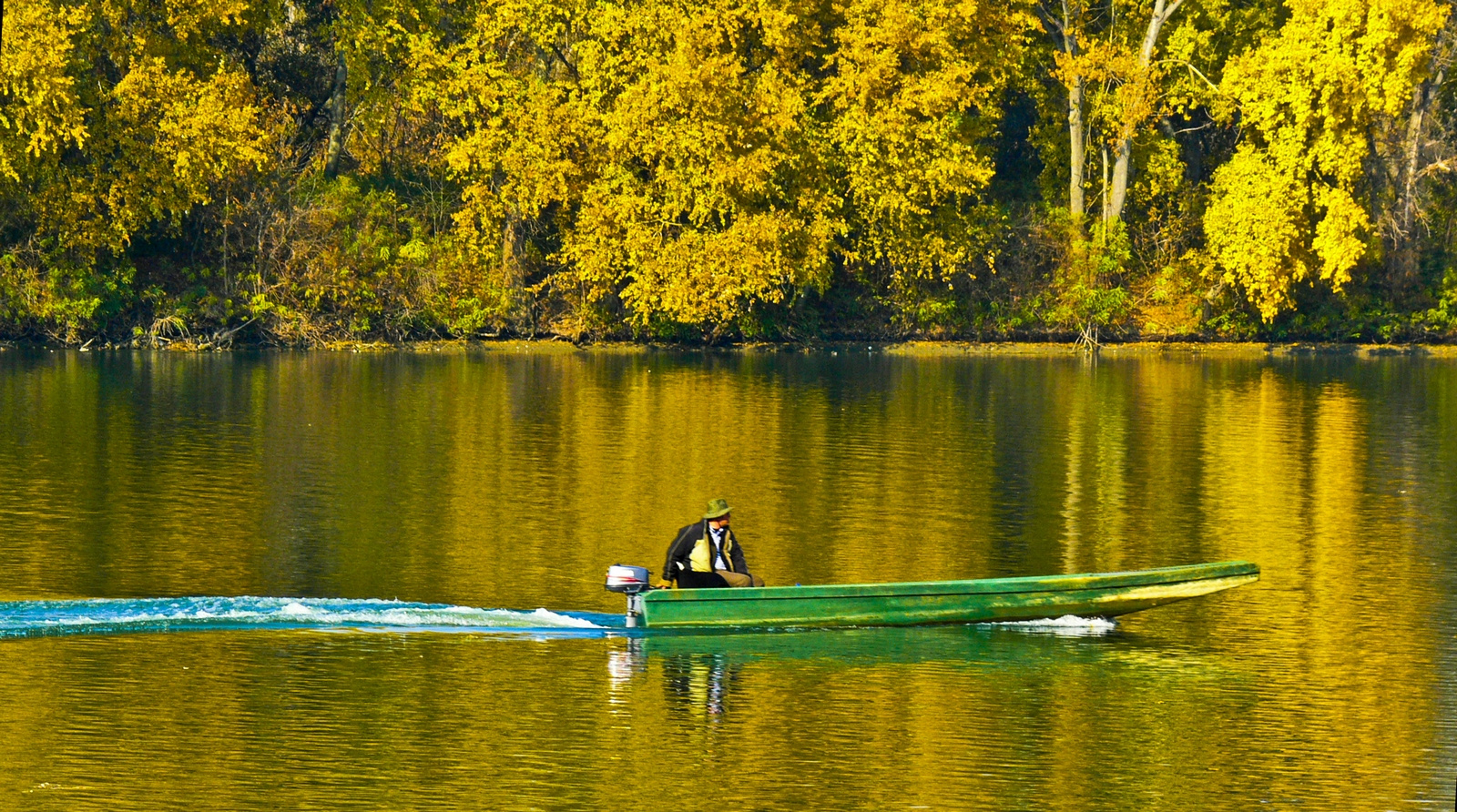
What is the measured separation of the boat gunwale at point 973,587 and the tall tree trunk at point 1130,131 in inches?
2146

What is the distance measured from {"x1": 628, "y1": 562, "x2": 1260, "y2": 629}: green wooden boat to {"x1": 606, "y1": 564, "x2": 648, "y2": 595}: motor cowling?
0.14 m

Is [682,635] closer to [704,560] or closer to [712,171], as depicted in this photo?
[704,560]

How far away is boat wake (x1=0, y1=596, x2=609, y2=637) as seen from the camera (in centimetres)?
2475

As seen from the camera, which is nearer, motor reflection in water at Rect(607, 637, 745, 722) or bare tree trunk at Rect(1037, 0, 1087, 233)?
motor reflection in water at Rect(607, 637, 745, 722)

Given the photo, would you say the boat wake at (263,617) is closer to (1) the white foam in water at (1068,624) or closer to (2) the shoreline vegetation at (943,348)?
(1) the white foam in water at (1068,624)

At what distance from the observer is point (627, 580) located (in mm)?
24438

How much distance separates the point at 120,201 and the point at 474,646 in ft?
171

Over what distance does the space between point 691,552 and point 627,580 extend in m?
1.06

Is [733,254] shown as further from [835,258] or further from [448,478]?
[448,478]

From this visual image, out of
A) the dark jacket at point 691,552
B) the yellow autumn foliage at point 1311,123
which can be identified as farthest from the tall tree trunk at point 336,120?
the dark jacket at point 691,552

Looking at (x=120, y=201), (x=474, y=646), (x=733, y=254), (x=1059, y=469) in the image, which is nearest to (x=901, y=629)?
(x=474, y=646)

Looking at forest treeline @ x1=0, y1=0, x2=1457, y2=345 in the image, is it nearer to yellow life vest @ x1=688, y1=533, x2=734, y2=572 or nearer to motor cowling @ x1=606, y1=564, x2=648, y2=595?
yellow life vest @ x1=688, y1=533, x2=734, y2=572

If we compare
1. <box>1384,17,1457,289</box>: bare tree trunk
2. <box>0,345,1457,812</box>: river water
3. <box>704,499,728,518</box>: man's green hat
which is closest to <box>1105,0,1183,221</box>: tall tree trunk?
<box>1384,17,1457,289</box>: bare tree trunk

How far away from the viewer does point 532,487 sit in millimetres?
38094
